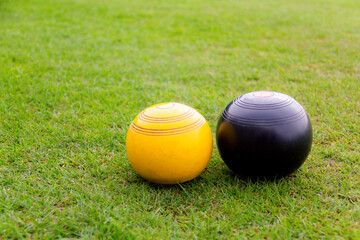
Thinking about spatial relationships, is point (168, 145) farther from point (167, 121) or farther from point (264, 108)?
point (264, 108)

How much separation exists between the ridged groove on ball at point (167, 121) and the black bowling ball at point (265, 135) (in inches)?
12.1

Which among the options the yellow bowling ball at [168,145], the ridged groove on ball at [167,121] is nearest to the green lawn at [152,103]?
the yellow bowling ball at [168,145]

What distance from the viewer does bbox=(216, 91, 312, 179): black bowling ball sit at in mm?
2764

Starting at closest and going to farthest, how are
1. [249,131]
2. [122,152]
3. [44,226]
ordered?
[44,226] → [249,131] → [122,152]

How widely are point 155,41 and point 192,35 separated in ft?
3.61

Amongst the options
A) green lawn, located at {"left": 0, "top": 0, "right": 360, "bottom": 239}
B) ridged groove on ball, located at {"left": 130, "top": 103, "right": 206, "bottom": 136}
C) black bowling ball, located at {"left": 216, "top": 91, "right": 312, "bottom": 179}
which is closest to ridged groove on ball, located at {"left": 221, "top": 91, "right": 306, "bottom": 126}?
black bowling ball, located at {"left": 216, "top": 91, "right": 312, "bottom": 179}

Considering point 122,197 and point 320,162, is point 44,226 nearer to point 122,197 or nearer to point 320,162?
Result: point 122,197

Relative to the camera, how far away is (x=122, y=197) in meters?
2.85

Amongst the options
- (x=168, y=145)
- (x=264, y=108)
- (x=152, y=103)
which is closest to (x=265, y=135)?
(x=264, y=108)

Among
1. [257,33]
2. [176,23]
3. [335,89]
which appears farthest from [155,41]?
[335,89]

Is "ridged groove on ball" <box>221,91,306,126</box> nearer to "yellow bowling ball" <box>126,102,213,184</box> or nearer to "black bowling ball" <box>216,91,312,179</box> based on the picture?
"black bowling ball" <box>216,91,312,179</box>

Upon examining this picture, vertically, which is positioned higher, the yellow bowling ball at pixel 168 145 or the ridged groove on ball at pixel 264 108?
the ridged groove on ball at pixel 264 108

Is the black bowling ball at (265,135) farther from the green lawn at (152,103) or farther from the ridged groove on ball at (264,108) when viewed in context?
the green lawn at (152,103)

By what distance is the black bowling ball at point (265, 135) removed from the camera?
2.76 m
